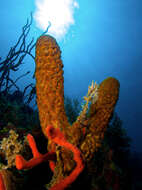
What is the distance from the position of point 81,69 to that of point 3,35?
2250 inches

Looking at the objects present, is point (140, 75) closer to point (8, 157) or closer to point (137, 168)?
point (137, 168)

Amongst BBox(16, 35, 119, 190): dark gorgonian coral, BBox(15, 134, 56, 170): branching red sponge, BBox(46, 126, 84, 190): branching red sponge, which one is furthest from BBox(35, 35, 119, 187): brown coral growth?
BBox(46, 126, 84, 190): branching red sponge

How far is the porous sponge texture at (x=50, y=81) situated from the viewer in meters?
1.67

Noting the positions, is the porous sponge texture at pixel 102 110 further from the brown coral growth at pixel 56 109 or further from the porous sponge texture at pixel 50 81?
the porous sponge texture at pixel 50 81

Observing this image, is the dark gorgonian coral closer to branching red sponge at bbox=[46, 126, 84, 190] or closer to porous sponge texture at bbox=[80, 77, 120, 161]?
porous sponge texture at bbox=[80, 77, 120, 161]

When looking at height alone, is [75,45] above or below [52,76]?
above

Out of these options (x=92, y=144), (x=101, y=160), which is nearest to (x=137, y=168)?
(x=101, y=160)

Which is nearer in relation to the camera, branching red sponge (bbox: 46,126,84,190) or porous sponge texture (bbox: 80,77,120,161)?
branching red sponge (bbox: 46,126,84,190)

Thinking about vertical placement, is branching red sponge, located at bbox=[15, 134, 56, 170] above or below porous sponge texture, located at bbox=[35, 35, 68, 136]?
below

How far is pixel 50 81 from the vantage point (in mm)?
1681

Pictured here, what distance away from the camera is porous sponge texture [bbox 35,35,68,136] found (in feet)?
5.48

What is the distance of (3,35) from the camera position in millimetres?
74812

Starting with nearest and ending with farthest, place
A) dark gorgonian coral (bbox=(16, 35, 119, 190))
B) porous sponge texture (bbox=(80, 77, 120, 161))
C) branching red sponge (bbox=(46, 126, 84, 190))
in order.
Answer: branching red sponge (bbox=(46, 126, 84, 190))
dark gorgonian coral (bbox=(16, 35, 119, 190))
porous sponge texture (bbox=(80, 77, 120, 161))

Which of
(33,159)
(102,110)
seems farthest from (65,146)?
(102,110)
